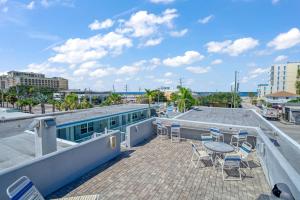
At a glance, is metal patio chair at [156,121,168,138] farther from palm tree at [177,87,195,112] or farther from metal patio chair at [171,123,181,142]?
palm tree at [177,87,195,112]

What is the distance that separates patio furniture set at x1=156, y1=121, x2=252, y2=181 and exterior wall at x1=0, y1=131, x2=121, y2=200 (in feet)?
10.4

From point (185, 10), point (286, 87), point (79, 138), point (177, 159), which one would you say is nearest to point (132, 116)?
point (79, 138)

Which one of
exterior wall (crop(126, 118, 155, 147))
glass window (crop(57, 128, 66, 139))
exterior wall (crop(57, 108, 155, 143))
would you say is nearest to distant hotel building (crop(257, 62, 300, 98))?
exterior wall (crop(57, 108, 155, 143))

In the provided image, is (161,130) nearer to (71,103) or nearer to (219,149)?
(219,149)

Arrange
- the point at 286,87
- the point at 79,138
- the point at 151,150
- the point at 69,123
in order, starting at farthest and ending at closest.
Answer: the point at 286,87
the point at 79,138
the point at 69,123
the point at 151,150

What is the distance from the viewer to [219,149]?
18.5ft

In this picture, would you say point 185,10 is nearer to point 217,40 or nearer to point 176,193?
point 217,40

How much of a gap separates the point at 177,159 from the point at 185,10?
1284 centimetres

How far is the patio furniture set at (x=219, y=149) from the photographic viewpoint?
5.11 metres

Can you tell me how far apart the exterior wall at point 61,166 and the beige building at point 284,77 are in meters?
93.2

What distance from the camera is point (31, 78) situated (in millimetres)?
116125

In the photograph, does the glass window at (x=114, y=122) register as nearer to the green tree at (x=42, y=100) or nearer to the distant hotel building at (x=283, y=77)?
the green tree at (x=42, y=100)

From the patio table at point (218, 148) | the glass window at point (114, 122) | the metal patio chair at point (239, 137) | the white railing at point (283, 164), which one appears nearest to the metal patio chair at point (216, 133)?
the metal patio chair at point (239, 137)

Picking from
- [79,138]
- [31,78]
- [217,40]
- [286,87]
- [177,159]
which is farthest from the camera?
[31,78]
